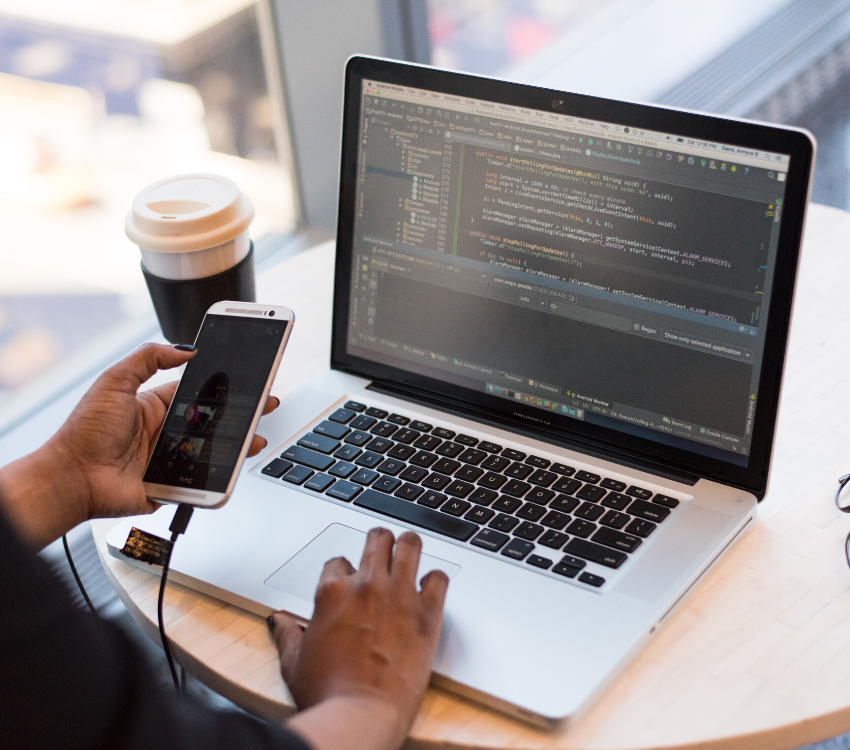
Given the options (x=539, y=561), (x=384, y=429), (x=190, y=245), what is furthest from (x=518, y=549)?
(x=190, y=245)

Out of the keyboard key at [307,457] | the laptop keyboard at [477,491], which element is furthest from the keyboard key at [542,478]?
the keyboard key at [307,457]

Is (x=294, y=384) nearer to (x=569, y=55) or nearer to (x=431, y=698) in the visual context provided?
(x=431, y=698)

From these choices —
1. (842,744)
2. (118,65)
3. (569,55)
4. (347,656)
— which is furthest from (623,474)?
(569,55)

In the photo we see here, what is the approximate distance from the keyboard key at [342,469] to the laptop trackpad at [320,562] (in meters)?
0.07

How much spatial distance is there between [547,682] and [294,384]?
0.54 m

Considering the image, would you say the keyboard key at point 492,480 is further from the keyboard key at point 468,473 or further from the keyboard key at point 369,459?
the keyboard key at point 369,459

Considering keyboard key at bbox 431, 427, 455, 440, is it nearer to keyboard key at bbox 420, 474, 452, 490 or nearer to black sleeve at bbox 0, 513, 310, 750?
keyboard key at bbox 420, 474, 452, 490

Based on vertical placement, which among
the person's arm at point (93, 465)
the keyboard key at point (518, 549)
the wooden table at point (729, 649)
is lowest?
the wooden table at point (729, 649)

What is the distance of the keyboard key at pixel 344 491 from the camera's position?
860 mm

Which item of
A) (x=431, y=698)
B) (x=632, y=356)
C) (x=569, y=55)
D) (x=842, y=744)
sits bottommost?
(x=842, y=744)

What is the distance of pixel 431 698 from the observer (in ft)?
2.24

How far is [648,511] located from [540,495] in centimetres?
10

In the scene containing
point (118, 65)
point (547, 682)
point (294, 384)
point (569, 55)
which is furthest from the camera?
point (569, 55)

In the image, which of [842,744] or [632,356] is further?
[842,744]
